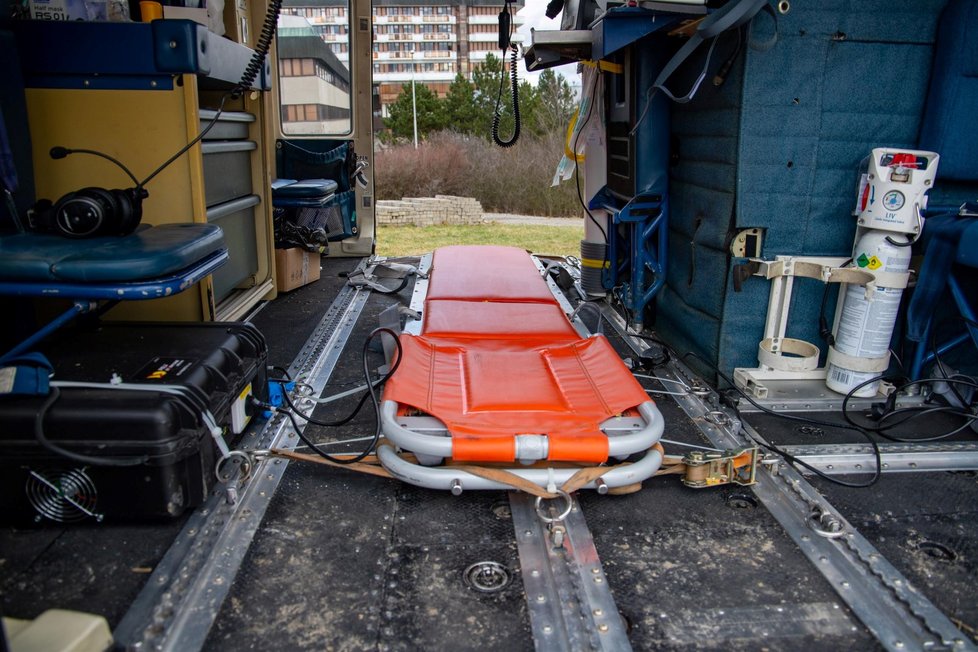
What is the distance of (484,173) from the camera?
15375 millimetres

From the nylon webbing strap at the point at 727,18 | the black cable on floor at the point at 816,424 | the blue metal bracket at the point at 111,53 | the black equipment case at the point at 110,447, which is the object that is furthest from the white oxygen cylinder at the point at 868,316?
the blue metal bracket at the point at 111,53

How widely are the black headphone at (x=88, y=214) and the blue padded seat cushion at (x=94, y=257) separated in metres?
0.04

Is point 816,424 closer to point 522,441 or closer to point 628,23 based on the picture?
point 522,441

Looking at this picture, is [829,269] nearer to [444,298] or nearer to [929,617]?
[929,617]

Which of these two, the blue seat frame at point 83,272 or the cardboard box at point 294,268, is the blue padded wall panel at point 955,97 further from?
the cardboard box at point 294,268

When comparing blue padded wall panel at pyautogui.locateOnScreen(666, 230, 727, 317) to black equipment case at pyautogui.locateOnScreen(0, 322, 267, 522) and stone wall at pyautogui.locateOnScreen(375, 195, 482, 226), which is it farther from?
stone wall at pyautogui.locateOnScreen(375, 195, 482, 226)

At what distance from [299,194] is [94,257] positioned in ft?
10.8

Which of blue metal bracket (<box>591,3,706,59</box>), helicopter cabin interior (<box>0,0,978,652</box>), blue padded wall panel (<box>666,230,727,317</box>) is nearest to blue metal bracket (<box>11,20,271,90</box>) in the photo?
helicopter cabin interior (<box>0,0,978,652</box>)

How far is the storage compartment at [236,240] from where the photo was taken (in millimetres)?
3734

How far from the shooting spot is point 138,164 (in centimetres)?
295

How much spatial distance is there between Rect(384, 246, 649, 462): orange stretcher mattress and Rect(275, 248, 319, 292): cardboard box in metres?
1.37

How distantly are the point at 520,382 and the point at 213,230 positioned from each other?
126 centimetres

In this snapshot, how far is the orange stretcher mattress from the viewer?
2.18 m

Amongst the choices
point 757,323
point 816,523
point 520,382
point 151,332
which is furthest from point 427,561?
point 757,323
